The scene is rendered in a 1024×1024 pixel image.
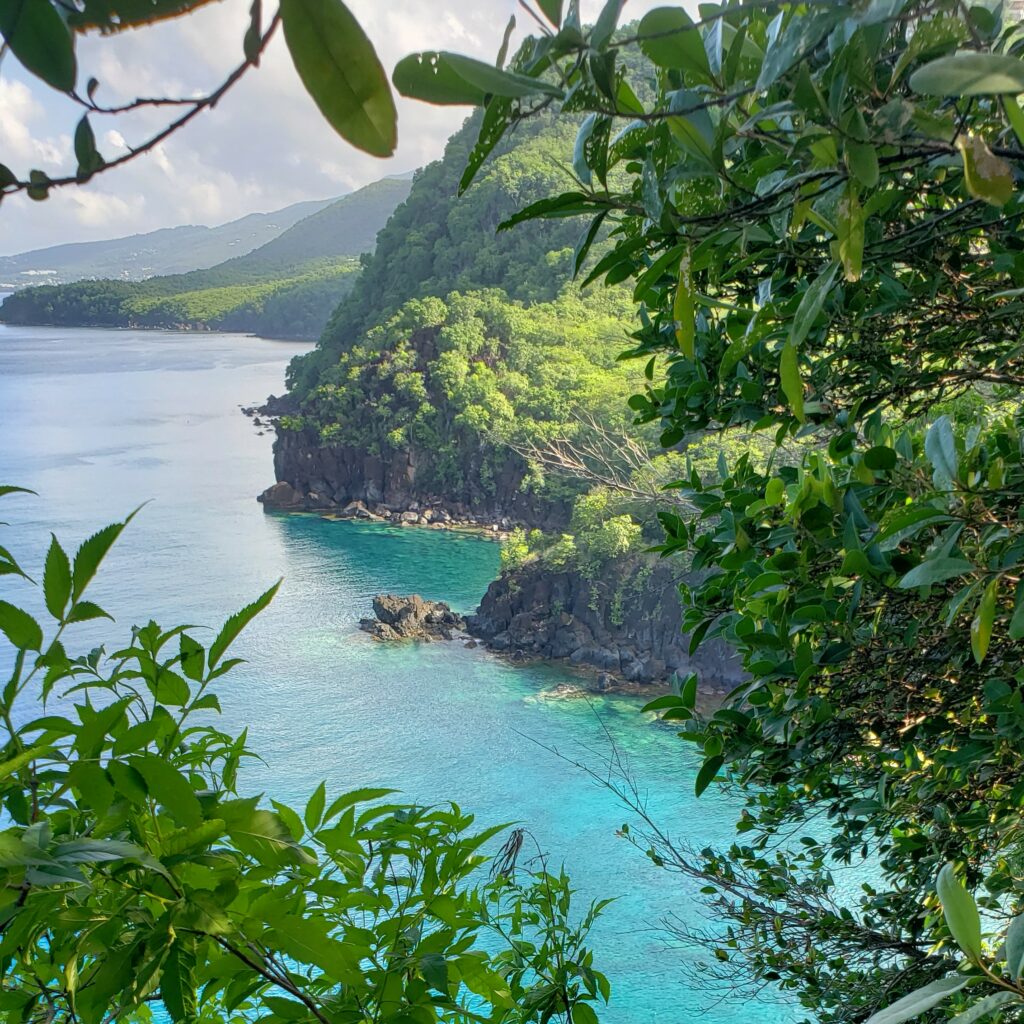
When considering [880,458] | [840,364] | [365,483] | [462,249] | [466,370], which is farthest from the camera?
[462,249]

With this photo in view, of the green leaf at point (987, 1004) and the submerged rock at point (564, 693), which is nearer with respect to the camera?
the green leaf at point (987, 1004)

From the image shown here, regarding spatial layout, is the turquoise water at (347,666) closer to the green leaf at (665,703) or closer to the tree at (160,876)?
the green leaf at (665,703)

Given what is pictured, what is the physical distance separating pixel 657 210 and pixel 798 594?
49cm

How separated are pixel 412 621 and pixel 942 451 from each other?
456 inches

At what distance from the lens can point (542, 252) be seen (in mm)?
17688

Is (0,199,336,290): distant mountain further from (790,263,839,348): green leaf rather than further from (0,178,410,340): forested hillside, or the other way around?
(790,263,839,348): green leaf

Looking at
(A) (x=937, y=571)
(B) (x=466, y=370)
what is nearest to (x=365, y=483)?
(B) (x=466, y=370)

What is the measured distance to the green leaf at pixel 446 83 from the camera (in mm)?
205

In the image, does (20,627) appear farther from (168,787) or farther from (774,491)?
(774,491)

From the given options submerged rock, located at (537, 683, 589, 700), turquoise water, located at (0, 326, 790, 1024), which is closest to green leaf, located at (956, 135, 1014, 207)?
turquoise water, located at (0, 326, 790, 1024)

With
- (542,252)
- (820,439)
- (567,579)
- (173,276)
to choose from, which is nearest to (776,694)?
(820,439)

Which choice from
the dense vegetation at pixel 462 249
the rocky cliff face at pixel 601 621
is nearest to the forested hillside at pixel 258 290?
the dense vegetation at pixel 462 249

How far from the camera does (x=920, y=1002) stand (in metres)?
0.24

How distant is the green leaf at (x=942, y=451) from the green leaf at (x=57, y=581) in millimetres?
396
